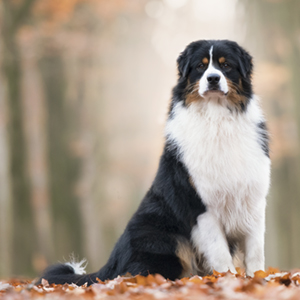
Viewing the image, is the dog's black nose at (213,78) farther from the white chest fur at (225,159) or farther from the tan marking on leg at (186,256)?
the tan marking on leg at (186,256)

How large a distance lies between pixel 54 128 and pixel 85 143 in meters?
1.48

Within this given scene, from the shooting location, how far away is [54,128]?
42.6ft

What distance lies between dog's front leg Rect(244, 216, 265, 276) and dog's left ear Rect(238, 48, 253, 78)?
65.9 inches

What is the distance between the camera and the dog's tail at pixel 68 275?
5.12m

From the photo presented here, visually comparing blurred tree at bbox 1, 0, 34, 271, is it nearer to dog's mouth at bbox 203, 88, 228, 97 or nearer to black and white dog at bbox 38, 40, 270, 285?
black and white dog at bbox 38, 40, 270, 285

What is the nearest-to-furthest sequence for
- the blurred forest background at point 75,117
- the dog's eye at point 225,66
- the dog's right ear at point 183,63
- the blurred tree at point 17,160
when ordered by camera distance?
the dog's eye at point 225,66, the dog's right ear at point 183,63, the blurred tree at point 17,160, the blurred forest background at point 75,117

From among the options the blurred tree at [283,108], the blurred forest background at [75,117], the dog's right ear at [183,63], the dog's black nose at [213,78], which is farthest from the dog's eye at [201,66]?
the blurred tree at [283,108]

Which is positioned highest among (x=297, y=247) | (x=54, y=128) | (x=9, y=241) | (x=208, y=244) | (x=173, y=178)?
(x=54, y=128)

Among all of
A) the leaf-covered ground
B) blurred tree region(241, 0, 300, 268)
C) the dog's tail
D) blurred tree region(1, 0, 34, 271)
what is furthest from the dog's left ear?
blurred tree region(1, 0, 34, 271)

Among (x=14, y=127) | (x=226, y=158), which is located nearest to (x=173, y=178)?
(x=226, y=158)

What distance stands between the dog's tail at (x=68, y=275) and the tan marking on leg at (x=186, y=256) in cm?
102

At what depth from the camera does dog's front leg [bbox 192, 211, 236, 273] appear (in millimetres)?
4758

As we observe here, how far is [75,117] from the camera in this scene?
1352 cm

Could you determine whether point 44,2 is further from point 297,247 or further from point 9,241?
point 297,247
